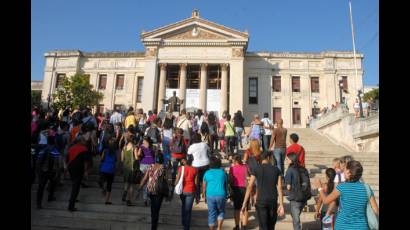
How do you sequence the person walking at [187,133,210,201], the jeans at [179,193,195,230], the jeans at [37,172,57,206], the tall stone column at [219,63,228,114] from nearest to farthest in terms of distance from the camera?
the jeans at [179,193,195,230] < the jeans at [37,172,57,206] < the person walking at [187,133,210,201] < the tall stone column at [219,63,228,114]

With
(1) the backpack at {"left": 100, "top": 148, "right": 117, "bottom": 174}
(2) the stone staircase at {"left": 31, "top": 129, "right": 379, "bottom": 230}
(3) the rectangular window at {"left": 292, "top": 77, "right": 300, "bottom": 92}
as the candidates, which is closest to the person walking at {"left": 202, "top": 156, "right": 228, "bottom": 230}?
(2) the stone staircase at {"left": 31, "top": 129, "right": 379, "bottom": 230}

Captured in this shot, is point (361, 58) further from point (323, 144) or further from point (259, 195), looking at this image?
point (259, 195)

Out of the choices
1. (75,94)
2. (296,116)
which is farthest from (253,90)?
(75,94)

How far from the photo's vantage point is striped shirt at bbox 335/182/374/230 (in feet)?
13.5

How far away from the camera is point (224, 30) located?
38.0 metres

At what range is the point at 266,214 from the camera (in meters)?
5.87

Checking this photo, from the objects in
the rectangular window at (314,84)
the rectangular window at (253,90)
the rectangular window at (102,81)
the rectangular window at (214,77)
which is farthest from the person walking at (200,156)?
the rectangular window at (102,81)

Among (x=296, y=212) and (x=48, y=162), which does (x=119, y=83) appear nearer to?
(x=48, y=162)

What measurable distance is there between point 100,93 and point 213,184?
37807 millimetres

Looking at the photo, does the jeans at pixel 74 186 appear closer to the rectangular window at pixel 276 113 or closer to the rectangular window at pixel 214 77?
the rectangular window at pixel 214 77

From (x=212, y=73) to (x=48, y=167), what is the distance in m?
33.4

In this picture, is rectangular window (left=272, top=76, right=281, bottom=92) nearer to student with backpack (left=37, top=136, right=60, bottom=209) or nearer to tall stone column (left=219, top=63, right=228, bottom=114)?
tall stone column (left=219, top=63, right=228, bottom=114)
